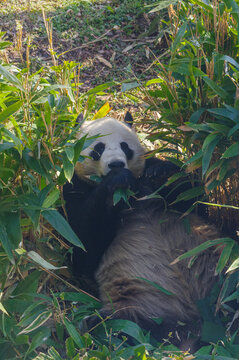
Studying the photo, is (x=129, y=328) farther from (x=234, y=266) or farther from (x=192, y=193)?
(x=192, y=193)

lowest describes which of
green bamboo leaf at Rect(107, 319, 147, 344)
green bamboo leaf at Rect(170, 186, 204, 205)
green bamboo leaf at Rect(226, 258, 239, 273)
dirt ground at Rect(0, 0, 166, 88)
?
green bamboo leaf at Rect(107, 319, 147, 344)

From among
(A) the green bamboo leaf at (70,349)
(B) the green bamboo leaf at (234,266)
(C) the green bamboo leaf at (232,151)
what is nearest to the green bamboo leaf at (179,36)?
(C) the green bamboo leaf at (232,151)

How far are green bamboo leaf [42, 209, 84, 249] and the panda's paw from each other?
0.78 metres

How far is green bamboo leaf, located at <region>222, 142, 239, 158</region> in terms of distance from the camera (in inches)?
120

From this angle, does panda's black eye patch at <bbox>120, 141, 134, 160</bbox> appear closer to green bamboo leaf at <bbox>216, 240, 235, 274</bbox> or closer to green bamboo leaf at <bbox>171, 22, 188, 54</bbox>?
green bamboo leaf at <bbox>171, 22, 188, 54</bbox>

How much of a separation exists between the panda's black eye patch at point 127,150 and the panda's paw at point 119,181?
507 mm

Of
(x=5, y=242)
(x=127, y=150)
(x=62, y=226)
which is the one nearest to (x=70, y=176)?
(x=62, y=226)

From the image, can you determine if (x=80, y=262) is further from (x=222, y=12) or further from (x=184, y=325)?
(x=222, y=12)

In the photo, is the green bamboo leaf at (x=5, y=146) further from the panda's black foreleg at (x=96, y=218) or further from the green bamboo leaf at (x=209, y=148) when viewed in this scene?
the green bamboo leaf at (x=209, y=148)

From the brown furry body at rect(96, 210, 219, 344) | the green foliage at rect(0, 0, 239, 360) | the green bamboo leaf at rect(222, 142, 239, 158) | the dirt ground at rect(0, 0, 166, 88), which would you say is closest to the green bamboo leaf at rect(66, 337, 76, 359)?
the green foliage at rect(0, 0, 239, 360)

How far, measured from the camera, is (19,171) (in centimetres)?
309

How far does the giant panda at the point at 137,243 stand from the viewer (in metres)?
3.61

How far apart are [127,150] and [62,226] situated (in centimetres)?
150

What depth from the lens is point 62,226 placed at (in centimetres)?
288
